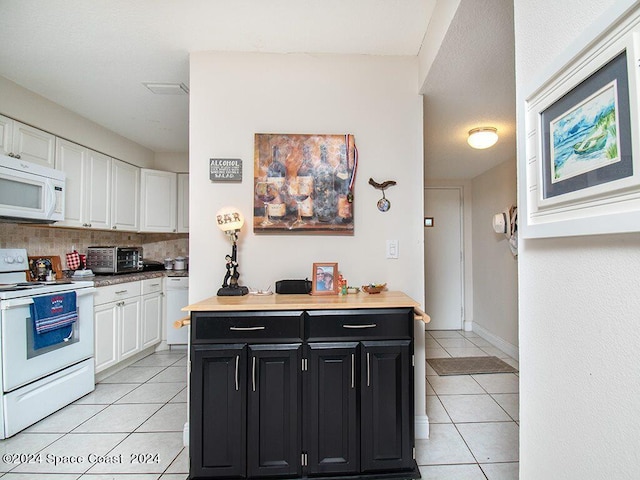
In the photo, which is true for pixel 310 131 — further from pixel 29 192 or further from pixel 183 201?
pixel 183 201

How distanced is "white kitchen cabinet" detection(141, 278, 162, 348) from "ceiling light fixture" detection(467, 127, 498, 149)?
12.3 feet

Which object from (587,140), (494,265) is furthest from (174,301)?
(494,265)

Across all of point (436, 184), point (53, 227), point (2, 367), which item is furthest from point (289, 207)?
point (436, 184)

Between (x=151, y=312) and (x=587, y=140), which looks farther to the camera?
(x=151, y=312)

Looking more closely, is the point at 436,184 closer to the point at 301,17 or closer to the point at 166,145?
the point at 301,17

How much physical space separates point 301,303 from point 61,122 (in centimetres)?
305

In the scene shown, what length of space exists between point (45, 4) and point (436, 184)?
14.2 feet

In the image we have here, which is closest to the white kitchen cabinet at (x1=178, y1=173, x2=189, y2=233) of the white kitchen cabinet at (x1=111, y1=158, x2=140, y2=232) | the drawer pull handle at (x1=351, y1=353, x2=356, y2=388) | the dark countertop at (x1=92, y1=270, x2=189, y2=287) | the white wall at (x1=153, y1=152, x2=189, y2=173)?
the white wall at (x1=153, y1=152, x2=189, y2=173)

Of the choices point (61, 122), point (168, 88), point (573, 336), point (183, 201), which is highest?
point (168, 88)

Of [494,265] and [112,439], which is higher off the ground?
[494,265]

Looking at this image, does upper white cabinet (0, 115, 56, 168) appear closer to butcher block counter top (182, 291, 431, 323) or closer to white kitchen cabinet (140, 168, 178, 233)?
white kitchen cabinet (140, 168, 178, 233)

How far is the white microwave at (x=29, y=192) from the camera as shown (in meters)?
2.19

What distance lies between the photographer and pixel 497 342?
3658mm

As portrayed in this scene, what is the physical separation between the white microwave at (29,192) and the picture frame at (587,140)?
3263mm
